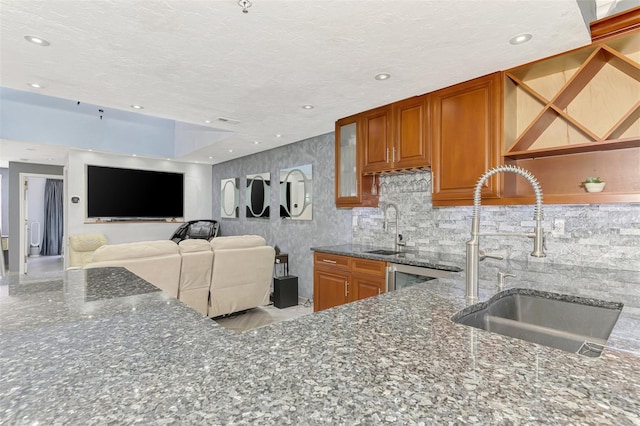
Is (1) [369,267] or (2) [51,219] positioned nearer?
(1) [369,267]

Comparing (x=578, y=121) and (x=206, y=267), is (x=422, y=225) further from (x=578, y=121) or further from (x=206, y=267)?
(x=206, y=267)

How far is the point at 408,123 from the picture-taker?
→ 2.91m

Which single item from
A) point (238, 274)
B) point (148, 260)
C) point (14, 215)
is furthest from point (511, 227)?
point (14, 215)

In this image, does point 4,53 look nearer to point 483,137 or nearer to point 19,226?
point 483,137

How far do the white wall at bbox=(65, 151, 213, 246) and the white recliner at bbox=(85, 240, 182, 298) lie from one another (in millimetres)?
3661

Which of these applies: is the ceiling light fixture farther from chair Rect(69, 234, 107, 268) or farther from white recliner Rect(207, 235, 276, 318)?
chair Rect(69, 234, 107, 268)

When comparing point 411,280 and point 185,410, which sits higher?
point 185,410

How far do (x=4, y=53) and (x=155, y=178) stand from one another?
4.78 m

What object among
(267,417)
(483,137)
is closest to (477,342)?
(267,417)

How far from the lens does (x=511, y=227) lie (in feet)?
8.30

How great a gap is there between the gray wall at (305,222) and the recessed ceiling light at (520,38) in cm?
241

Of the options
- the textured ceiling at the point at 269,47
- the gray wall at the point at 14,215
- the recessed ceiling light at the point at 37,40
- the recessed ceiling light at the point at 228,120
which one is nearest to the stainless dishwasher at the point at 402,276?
the textured ceiling at the point at 269,47

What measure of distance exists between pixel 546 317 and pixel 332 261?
2018mm

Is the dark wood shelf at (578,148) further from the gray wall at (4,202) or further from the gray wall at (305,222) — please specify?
the gray wall at (4,202)
